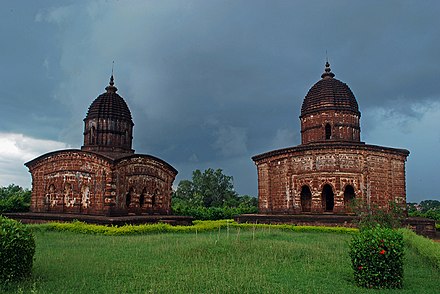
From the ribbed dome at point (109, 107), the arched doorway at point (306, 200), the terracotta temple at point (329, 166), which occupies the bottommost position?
the arched doorway at point (306, 200)

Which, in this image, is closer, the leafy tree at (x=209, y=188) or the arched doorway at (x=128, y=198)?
the arched doorway at (x=128, y=198)

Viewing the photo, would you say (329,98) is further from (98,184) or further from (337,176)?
(98,184)

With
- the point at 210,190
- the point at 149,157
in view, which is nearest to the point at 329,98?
the point at 149,157

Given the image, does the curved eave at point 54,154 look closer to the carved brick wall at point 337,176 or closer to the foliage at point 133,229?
the foliage at point 133,229

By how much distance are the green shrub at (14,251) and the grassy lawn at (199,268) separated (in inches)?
14.1

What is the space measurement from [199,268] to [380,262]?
443cm

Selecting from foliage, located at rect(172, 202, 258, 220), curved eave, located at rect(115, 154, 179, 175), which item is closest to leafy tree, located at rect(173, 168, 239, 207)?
foliage, located at rect(172, 202, 258, 220)

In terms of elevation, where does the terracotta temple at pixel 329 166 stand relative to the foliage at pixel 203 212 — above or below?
above

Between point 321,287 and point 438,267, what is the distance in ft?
13.9

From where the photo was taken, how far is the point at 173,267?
1046cm

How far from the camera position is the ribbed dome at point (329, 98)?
2678 centimetres

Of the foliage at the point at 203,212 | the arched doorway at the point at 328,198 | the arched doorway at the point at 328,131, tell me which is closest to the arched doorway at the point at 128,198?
the foliage at the point at 203,212

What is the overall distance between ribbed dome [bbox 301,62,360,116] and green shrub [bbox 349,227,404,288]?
18471 mm

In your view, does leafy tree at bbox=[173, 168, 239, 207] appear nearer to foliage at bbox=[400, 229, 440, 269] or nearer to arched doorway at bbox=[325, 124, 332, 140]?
arched doorway at bbox=[325, 124, 332, 140]
